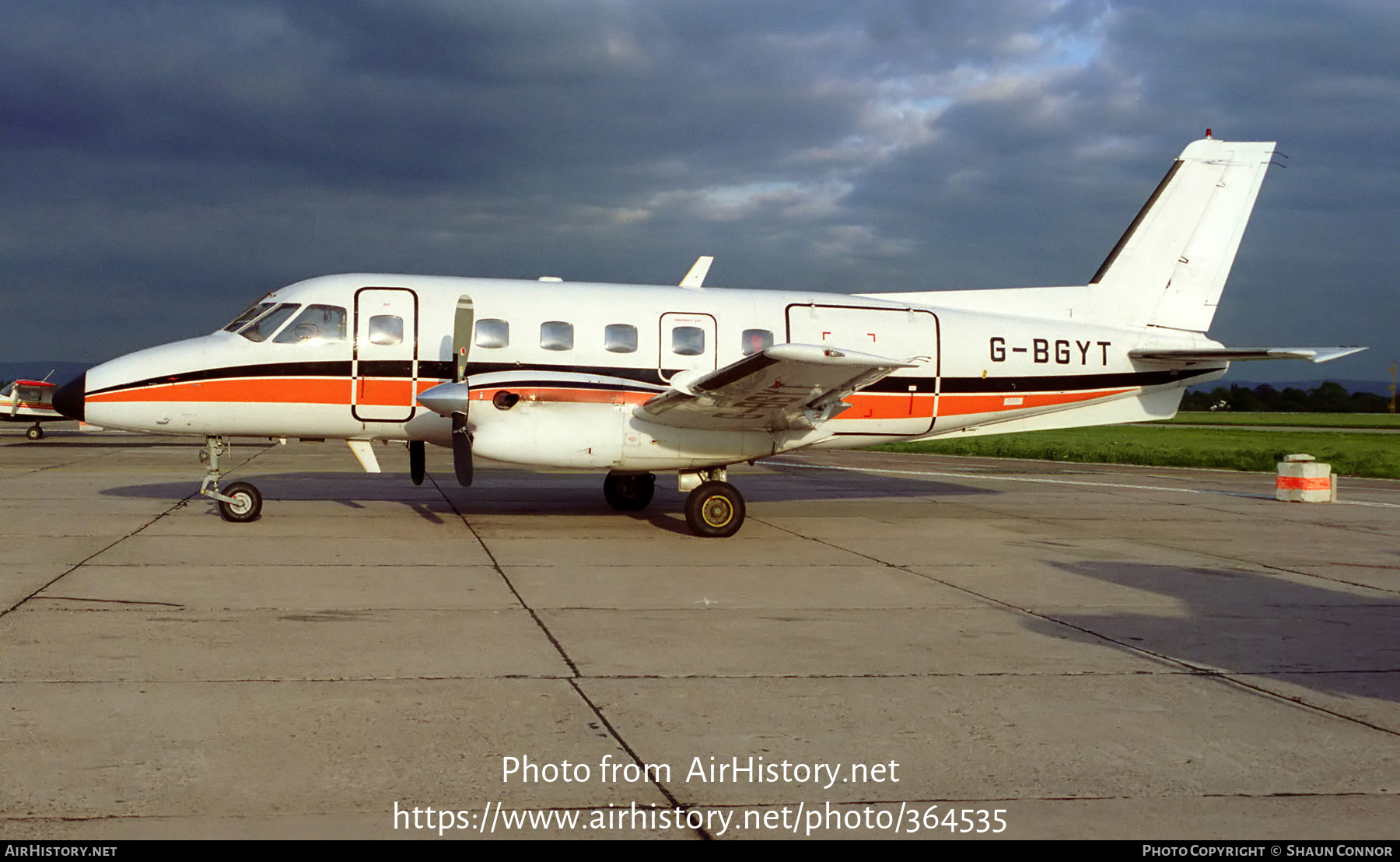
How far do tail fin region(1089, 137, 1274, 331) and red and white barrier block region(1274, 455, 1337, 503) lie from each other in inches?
208

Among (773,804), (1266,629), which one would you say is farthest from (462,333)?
(773,804)

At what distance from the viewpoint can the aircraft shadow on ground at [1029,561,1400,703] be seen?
24.3ft

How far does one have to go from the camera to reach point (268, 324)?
14.2 metres

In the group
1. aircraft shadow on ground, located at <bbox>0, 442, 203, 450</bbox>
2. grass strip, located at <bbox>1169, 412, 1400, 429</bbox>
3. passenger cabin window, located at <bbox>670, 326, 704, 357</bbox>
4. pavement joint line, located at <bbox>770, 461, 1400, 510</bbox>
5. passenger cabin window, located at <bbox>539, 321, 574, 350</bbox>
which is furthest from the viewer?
grass strip, located at <bbox>1169, 412, 1400, 429</bbox>

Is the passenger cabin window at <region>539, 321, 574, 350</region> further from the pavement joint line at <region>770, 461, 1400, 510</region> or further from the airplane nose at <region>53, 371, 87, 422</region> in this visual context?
the pavement joint line at <region>770, 461, 1400, 510</region>

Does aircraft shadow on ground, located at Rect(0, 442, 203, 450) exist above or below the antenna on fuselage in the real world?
below

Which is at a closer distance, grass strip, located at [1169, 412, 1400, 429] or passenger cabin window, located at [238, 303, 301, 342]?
passenger cabin window, located at [238, 303, 301, 342]

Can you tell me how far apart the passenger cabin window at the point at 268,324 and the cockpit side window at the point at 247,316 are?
111mm

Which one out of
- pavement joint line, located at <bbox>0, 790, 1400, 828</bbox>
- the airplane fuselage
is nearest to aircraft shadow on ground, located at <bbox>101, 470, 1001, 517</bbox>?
the airplane fuselage

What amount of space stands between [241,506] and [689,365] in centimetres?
598

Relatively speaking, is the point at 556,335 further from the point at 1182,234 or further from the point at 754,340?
the point at 1182,234

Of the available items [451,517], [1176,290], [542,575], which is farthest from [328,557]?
[1176,290]

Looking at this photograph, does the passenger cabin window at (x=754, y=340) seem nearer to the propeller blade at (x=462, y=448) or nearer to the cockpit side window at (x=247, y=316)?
the propeller blade at (x=462, y=448)

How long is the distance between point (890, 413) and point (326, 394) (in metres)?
7.55
